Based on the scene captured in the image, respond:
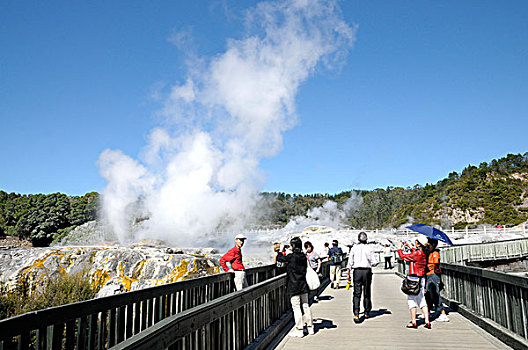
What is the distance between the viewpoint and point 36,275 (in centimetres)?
1470

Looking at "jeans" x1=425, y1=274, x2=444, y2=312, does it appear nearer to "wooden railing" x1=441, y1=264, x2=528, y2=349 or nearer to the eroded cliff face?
"wooden railing" x1=441, y1=264, x2=528, y2=349

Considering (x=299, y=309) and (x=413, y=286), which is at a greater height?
(x=413, y=286)

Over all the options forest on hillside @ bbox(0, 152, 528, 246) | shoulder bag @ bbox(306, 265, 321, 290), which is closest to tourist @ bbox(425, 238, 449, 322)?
shoulder bag @ bbox(306, 265, 321, 290)

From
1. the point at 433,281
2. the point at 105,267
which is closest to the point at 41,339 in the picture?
the point at 433,281

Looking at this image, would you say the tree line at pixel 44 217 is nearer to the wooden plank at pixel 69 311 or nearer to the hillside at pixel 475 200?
the hillside at pixel 475 200

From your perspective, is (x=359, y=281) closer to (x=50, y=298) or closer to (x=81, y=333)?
(x=81, y=333)

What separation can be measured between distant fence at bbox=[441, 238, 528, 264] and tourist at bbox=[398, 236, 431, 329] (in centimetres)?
1889

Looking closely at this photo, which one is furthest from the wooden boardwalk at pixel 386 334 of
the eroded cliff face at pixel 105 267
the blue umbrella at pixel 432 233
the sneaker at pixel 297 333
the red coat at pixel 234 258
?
the eroded cliff face at pixel 105 267

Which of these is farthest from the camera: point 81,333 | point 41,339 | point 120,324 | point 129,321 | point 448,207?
point 448,207

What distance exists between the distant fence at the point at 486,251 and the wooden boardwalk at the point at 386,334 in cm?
1773

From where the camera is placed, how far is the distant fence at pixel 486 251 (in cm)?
2943

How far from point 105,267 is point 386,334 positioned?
9953 mm

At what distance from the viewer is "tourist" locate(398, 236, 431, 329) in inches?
347

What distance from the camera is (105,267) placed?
1507 centimetres
